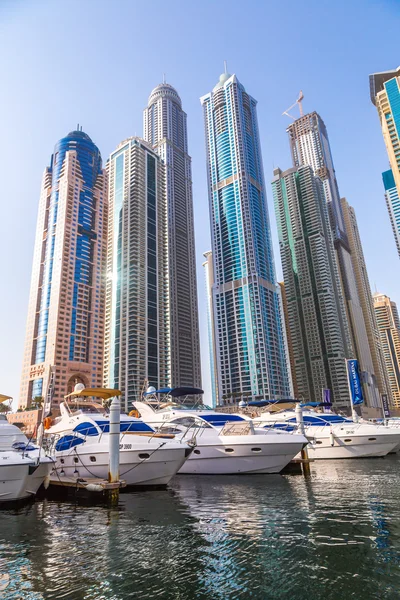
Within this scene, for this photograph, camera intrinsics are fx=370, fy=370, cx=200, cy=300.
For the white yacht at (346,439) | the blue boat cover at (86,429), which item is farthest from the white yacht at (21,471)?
the white yacht at (346,439)

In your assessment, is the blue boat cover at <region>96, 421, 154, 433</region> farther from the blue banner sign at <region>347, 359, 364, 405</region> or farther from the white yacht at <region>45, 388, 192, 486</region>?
the blue banner sign at <region>347, 359, 364, 405</region>

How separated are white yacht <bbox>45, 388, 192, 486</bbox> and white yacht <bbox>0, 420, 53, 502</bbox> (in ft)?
6.08

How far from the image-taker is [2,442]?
1742cm

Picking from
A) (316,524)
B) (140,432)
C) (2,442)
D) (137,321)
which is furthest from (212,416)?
(137,321)

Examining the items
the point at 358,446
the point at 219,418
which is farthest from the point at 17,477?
the point at 358,446

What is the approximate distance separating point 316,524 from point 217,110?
194188 mm

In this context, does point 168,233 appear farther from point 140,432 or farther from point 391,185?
point 140,432

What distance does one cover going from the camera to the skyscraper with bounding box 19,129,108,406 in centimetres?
12694

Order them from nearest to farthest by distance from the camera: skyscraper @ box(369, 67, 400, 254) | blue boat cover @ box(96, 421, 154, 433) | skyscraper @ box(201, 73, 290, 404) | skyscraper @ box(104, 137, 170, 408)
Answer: blue boat cover @ box(96, 421, 154, 433) → skyscraper @ box(369, 67, 400, 254) → skyscraper @ box(104, 137, 170, 408) → skyscraper @ box(201, 73, 290, 404)

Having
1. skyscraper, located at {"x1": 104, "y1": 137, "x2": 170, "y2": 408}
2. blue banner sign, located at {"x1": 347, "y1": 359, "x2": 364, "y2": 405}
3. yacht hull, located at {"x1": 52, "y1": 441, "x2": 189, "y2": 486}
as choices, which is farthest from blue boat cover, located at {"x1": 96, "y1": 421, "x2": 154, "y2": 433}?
skyscraper, located at {"x1": 104, "y1": 137, "x2": 170, "y2": 408}

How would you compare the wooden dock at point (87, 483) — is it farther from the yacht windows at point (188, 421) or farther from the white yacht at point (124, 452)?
the yacht windows at point (188, 421)

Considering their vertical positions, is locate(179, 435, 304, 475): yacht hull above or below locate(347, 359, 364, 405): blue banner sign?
below

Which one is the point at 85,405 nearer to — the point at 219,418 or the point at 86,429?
the point at 86,429

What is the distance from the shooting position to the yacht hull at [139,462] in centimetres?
1712
